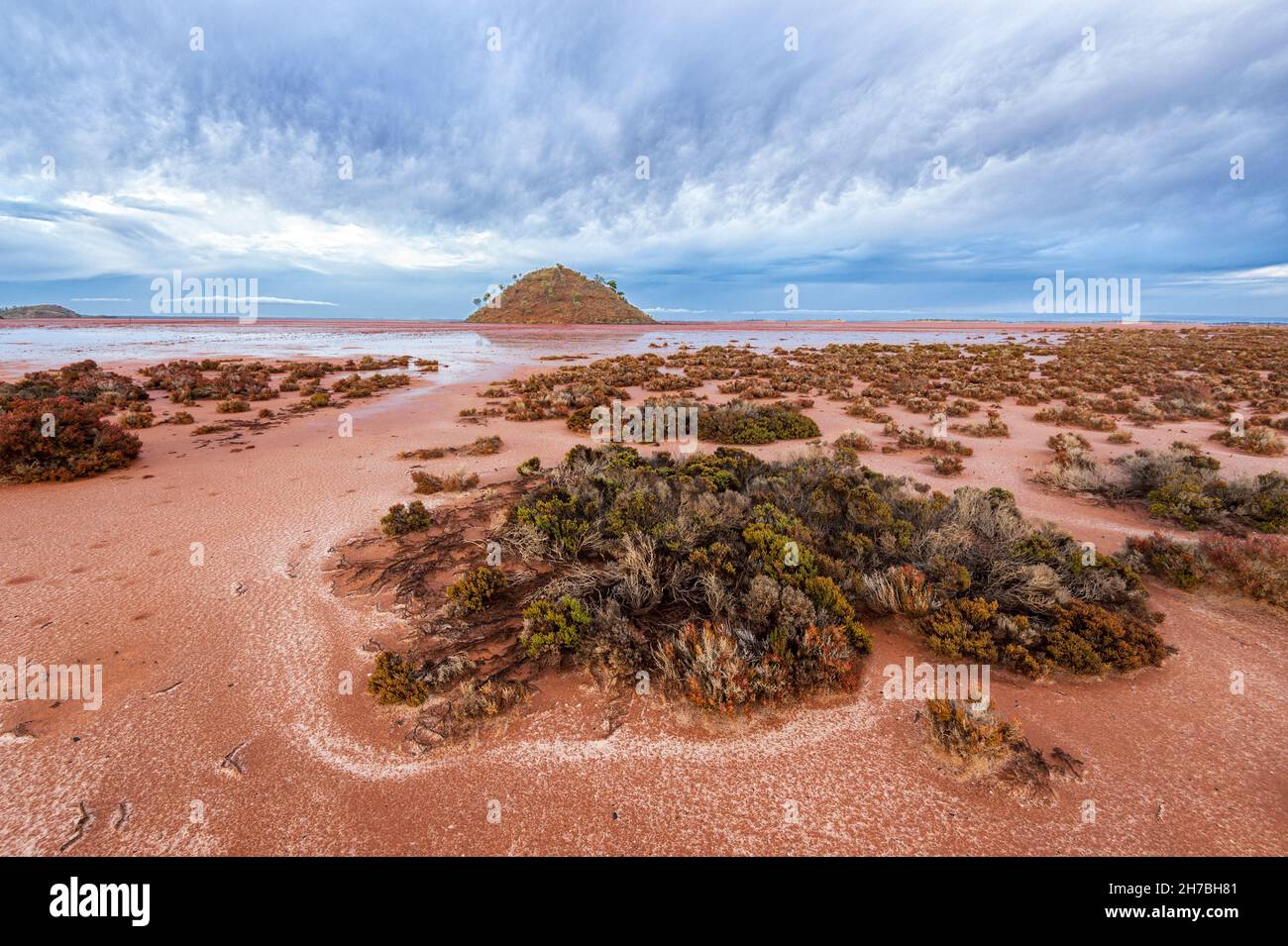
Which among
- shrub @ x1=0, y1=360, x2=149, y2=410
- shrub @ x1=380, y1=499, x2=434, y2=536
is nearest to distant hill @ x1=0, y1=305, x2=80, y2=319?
shrub @ x1=0, y1=360, x2=149, y2=410

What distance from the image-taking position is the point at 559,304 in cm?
9006

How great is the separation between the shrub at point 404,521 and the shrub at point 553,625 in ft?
10.5

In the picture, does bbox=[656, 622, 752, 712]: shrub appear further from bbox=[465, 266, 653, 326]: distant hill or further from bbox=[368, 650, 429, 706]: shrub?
bbox=[465, 266, 653, 326]: distant hill

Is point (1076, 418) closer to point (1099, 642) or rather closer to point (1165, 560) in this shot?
point (1165, 560)

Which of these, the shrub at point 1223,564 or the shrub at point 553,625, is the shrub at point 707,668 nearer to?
the shrub at point 553,625

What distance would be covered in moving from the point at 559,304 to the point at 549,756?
309 feet

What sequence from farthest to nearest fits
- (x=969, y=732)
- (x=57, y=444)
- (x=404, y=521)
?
(x=57, y=444) < (x=404, y=521) < (x=969, y=732)

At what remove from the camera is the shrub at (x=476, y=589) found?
4855mm

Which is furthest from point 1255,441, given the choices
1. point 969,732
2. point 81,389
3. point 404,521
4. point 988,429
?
point 81,389

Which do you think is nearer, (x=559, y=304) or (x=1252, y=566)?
(x=1252, y=566)

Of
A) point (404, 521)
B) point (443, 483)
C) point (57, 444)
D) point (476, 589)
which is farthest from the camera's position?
point (57, 444)

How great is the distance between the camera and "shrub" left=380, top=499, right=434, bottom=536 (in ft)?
21.9

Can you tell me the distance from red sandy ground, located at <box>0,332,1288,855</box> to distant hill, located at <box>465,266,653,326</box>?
276 feet
